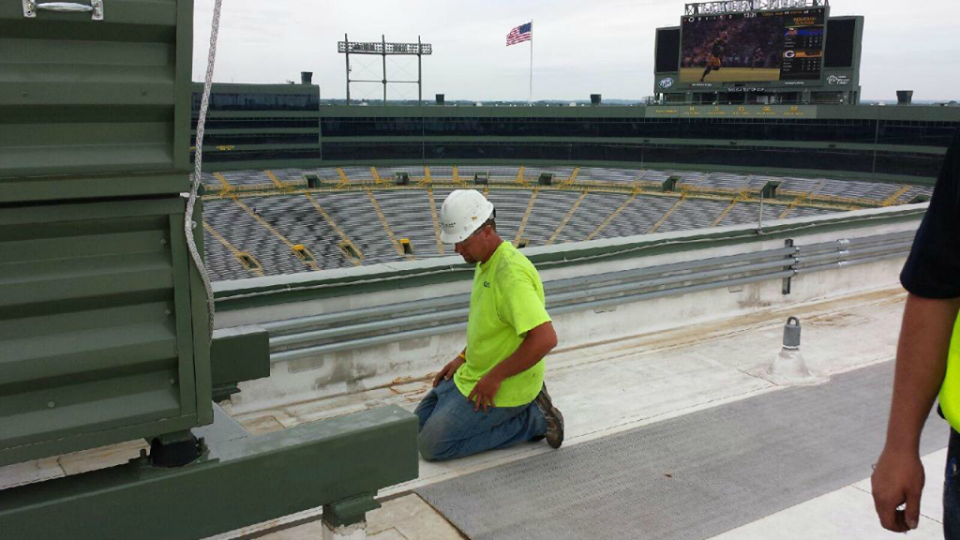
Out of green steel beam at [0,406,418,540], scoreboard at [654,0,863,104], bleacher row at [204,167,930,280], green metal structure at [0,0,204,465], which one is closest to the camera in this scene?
green metal structure at [0,0,204,465]

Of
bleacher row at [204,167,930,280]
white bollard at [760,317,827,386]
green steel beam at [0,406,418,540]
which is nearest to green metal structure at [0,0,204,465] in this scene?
green steel beam at [0,406,418,540]

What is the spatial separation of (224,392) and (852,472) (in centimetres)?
286

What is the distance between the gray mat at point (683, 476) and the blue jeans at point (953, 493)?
65.7 inches

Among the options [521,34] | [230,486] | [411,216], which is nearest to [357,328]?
[230,486]

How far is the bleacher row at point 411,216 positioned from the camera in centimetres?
3778

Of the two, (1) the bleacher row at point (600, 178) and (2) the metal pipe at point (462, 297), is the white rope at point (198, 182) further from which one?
(1) the bleacher row at point (600, 178)

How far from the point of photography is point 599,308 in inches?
227

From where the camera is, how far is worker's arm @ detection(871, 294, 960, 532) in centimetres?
166

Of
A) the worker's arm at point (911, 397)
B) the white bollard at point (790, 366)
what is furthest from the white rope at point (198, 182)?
the white bollard at point (790, 366)

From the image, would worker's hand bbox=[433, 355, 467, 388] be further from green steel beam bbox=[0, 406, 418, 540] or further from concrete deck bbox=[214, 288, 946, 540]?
green steel beam bbox=[0, 406, 418, 540]

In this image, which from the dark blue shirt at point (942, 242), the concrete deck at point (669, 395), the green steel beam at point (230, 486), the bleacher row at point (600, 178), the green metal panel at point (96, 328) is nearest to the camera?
the dark blue shirt at point (942, 242)

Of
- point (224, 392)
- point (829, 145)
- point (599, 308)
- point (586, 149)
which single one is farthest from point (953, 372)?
point (586, 149)

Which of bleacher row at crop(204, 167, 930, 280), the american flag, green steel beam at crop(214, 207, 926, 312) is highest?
the american flag

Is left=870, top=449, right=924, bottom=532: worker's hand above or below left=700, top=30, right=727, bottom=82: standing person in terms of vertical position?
below
